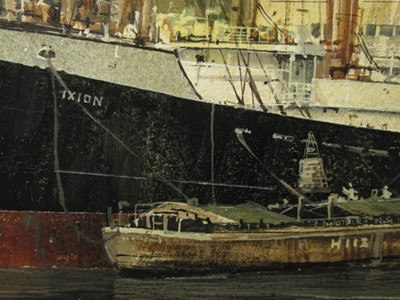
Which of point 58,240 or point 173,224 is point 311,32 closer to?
point 173,224

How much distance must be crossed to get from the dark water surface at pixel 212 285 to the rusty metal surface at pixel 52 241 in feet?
0.28

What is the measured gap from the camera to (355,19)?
6.12 meters

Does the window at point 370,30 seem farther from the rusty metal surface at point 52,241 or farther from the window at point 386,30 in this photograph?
the rusty metal surface at point 52,241

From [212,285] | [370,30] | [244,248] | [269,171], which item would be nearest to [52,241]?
[212,285]

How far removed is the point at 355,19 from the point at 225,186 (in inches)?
72.9

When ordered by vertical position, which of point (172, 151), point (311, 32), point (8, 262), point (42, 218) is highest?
point (311, 32)

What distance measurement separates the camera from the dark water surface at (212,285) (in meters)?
5.51

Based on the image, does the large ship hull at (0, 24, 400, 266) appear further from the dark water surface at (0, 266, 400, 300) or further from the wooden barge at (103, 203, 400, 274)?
the dark water surface at (0, 266, 400, 300)

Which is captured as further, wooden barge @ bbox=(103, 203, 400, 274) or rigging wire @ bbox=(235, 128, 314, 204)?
rigging wire @ bbox=(235, 128, 314, 204)

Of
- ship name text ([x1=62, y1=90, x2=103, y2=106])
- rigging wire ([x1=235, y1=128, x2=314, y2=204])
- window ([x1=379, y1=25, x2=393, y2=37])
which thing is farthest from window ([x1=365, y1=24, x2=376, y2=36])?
ship name text ([x1=62, y1=90, x2=103, y2=106])

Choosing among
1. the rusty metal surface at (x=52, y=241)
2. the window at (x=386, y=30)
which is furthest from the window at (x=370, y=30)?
the rusty metal surface at (x=52, y=241)

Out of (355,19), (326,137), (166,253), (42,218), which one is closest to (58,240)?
(42,218)

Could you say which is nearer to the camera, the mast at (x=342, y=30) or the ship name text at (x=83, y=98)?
the ship name text at (x=83, y=98)

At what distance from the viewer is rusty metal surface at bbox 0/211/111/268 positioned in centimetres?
603
